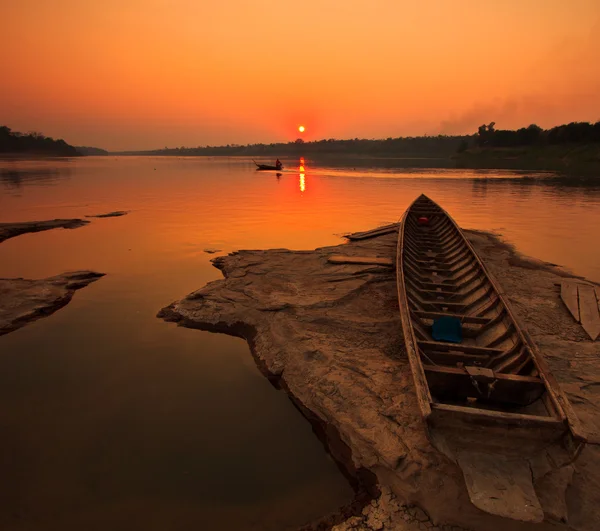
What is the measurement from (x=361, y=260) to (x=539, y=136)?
98052 millimetres

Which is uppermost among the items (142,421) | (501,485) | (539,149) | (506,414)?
(539,149)

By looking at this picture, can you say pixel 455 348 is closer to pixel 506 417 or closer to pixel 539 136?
pixel 506 417

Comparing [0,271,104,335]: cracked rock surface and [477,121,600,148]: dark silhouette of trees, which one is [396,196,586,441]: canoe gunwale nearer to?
[0,271,104,335]: cracked rock surface

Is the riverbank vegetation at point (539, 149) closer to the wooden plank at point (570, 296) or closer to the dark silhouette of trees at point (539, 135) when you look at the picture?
the dark silhouette of trees at point (539, 135)

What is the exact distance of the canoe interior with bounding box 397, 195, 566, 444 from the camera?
3.72 metres

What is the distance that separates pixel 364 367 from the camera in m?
5.46

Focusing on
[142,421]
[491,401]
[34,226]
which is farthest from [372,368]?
[34,226]

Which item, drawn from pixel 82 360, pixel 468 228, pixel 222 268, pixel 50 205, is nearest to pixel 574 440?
pixel 82 360

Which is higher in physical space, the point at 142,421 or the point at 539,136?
the point at 539,136

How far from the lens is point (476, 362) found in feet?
17.2

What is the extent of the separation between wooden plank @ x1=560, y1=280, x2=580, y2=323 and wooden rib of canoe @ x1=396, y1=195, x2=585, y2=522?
1.72 m

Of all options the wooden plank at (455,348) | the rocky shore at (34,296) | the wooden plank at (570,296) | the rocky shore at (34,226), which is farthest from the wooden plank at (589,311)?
the rocky shore at (34,226)

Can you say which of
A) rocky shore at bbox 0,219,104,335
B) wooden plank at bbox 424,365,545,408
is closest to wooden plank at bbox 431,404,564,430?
wooden plank at bbox 424,365,545,408

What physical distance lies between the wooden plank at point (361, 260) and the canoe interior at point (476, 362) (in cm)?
152
